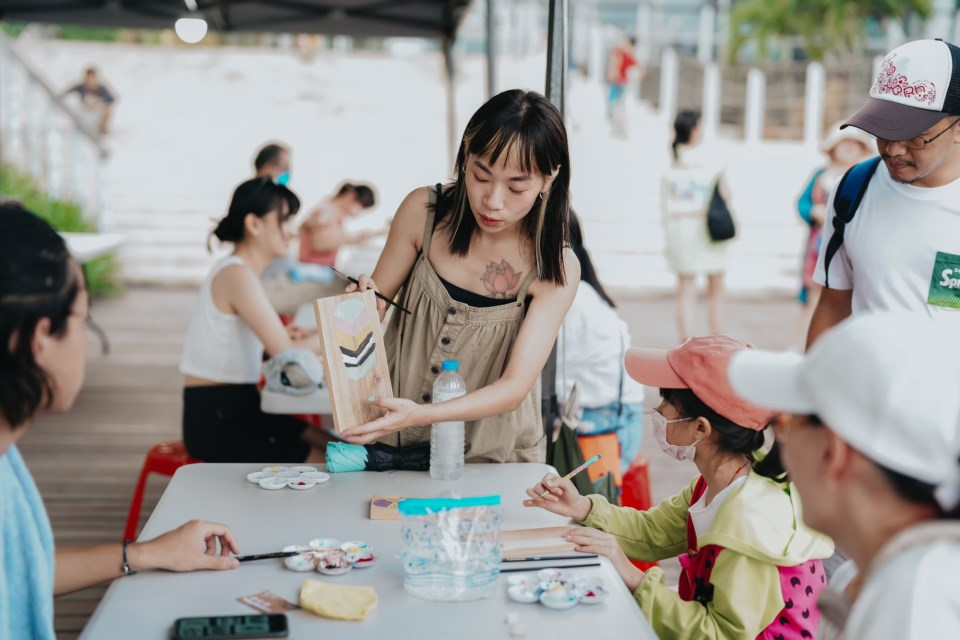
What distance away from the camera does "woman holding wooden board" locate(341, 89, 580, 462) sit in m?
2.34

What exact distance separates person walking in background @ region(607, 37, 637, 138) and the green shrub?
857 centimetres

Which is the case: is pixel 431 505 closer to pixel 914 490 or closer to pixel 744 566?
pixel 744 566

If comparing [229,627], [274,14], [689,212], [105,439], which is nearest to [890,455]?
[229,627]

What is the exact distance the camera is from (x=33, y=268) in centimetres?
146

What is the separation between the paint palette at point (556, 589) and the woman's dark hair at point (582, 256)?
4.24 feet

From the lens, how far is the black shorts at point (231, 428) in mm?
3527

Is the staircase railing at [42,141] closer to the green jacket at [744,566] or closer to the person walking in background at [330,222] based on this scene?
the person walking in background at [330,222]

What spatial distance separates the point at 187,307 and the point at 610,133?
27.2 ft

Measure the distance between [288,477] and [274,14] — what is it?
6.10 m

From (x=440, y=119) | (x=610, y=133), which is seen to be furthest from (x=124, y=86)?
(x=610, y=133)

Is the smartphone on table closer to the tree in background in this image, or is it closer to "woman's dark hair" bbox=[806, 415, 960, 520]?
"woman's dark hair" bbox=[806, 415, 960, 520]

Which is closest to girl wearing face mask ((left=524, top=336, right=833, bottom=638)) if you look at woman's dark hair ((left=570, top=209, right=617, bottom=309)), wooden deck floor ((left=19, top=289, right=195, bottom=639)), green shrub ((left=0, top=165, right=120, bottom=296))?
woman's dark hair ((left=570, top=209, right=617, bottom=309))

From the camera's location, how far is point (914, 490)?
1124mm

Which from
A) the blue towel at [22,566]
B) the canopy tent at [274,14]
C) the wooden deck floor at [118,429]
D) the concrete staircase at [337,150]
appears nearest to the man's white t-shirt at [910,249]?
the wooden deck floor at [118,429]
